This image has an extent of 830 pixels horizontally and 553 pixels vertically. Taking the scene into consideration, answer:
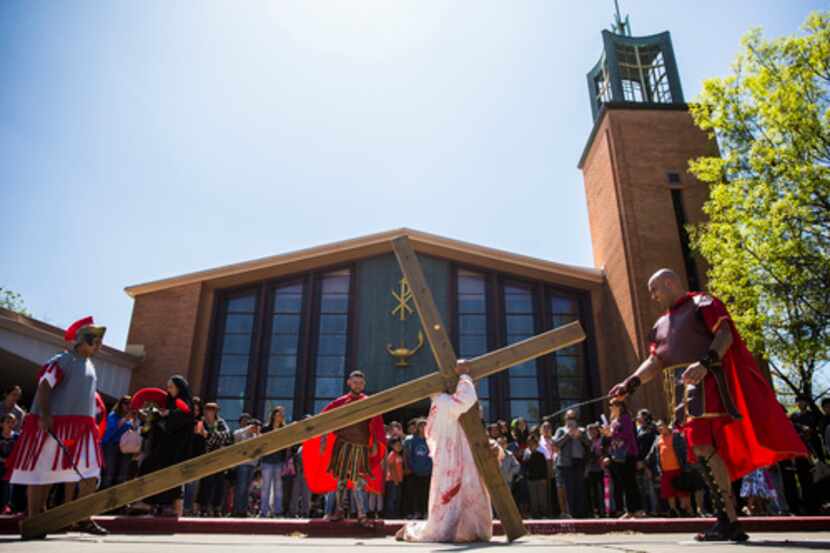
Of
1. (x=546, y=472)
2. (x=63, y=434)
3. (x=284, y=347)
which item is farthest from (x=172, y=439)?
(x=284, y=347)

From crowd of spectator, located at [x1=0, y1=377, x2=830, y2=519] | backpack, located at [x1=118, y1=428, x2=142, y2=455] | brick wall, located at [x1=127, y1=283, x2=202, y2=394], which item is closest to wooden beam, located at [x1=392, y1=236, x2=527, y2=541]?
crowd of spectator, located at [x1=0, y1=377, x2=830, y2=519]

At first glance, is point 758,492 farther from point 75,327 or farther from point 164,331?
point 164,331

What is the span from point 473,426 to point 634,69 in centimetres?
2201

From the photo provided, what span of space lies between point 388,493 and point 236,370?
897 centimetres

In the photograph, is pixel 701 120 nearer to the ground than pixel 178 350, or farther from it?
farther from it

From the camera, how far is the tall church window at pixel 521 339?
56.9 ft

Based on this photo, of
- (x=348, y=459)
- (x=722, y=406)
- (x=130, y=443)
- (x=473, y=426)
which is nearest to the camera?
(x=722, y=406)

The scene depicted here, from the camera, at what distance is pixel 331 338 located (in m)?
18.4

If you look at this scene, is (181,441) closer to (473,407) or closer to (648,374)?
(473,407)

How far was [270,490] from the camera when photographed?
1088 centimetres

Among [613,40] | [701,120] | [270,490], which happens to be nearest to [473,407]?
[270,490]

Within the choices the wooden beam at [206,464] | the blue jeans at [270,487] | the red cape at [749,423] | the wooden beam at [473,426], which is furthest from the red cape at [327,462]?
the blue jeans at [270,487]

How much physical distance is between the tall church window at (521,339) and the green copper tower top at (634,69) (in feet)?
25.5

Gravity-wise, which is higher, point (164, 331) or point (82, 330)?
point (164, 331)
